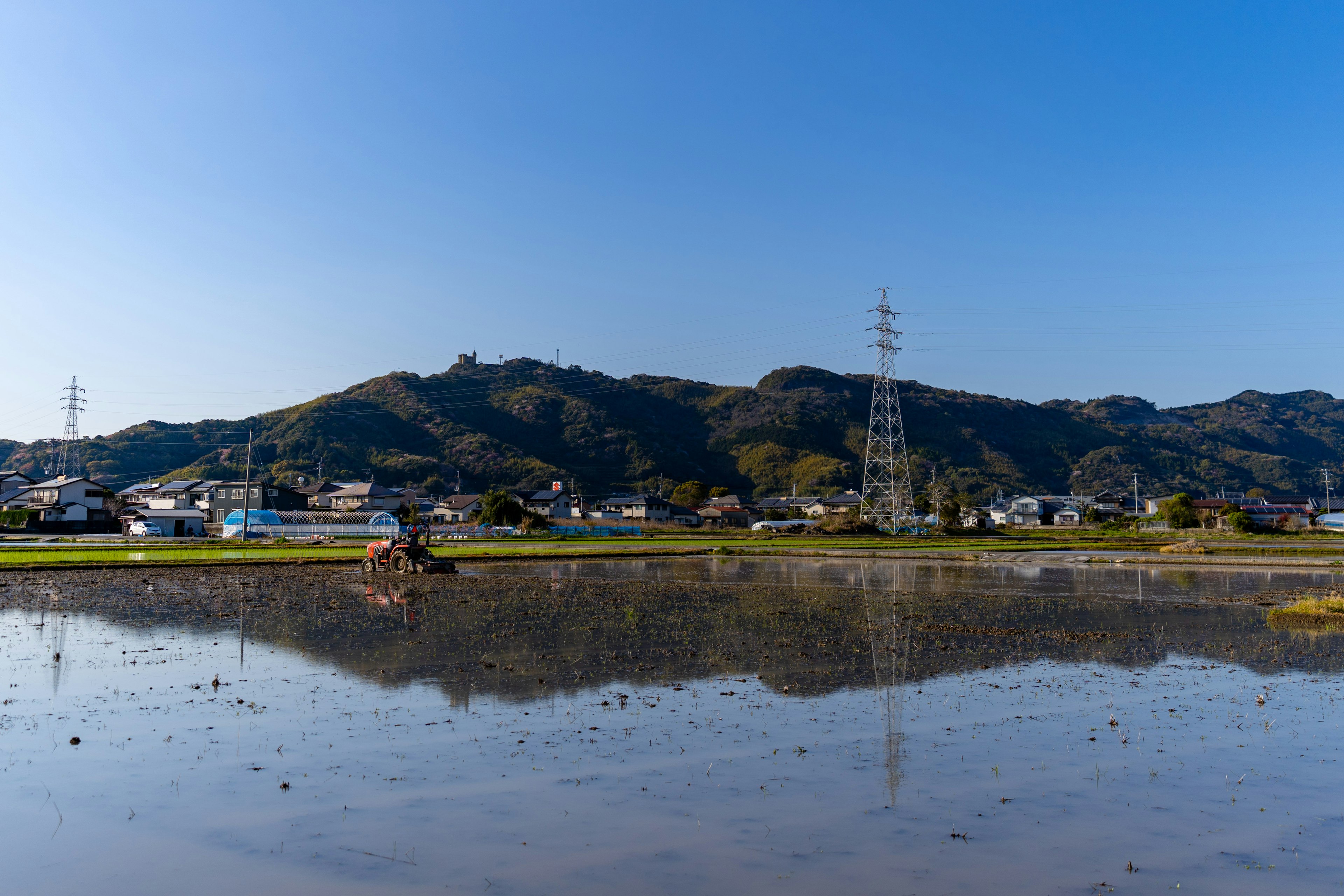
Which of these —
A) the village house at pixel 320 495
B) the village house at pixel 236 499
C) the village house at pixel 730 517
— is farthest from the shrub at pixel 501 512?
the village house at pixel 730 517

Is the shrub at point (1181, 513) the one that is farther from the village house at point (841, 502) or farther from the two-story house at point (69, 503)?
the two-story house at point (69, 503)

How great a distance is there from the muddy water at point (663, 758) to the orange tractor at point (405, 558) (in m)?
13.4

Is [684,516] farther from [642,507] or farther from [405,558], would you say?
[405,558]

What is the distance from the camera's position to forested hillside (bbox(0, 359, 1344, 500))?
11969 centimetres

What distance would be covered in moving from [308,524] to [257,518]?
5139 millimetres

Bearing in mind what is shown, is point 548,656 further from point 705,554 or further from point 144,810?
point 705,554

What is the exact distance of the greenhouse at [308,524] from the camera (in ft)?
224

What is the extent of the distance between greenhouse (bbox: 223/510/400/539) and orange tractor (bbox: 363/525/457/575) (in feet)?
114

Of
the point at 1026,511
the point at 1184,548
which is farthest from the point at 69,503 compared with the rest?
the point at 1026,511

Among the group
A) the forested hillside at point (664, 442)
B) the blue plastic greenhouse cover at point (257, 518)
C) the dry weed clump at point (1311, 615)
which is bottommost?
the dry weed clump at point (1311, 615)

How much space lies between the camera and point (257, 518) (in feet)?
250

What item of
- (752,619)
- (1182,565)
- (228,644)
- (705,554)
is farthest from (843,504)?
(228,644)

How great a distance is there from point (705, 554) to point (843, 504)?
57.4 metres

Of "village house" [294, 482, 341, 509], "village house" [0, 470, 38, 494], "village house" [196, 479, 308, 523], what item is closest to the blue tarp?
"village house" [294, 482, 341, 509]
